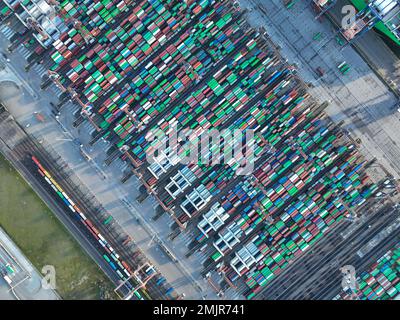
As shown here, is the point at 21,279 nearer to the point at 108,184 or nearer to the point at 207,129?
the point at 108,184

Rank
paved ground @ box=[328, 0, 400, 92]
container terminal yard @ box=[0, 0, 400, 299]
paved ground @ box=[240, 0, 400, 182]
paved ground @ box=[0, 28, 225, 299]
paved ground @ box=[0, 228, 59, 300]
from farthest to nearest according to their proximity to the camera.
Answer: paved ground @ box=[0, 28, 225, 299] → paved ground @ box=[0, 228, 59, 300] → paved ground @ box=[240, 0, 400, 182] → paved ground @ box=[328, 0, 400, 92] → container terminal yard @ box=[0, 0, 400, 299]

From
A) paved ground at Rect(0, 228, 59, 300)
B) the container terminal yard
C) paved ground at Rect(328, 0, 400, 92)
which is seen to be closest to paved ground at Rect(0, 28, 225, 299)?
the container terminal yard

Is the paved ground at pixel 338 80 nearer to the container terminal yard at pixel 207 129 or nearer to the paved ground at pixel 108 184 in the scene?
the container terminal yard at pixel 207 129

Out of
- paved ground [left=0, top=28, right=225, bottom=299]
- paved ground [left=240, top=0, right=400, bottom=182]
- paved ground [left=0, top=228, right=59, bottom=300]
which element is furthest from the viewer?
paved ground [left=0, top=28, right=225, bottom=299]

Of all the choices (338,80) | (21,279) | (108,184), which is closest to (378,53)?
(338,80)

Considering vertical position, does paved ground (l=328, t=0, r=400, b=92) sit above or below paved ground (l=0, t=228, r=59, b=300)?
below

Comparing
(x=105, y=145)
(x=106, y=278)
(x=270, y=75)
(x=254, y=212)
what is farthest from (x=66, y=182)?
(x=270, y=75)

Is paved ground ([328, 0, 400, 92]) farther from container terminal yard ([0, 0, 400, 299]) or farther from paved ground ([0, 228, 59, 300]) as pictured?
paved ground ([0, 228, 59, 300])

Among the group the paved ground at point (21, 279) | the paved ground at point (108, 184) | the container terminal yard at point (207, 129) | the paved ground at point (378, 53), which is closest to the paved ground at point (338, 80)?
the container terminal yard at point (207, 129)

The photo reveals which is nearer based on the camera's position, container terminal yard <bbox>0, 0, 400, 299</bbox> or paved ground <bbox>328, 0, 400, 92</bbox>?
container terminal yard <bbox>0, 0, 400, 299</bbox>
